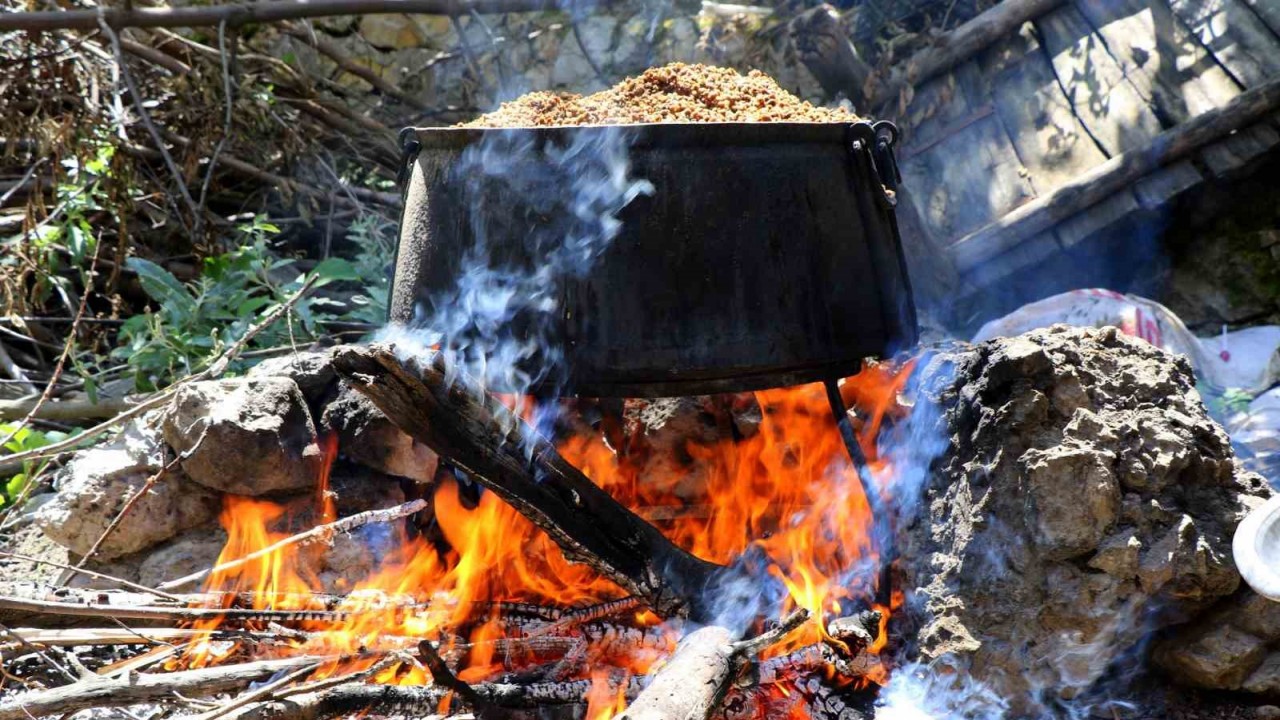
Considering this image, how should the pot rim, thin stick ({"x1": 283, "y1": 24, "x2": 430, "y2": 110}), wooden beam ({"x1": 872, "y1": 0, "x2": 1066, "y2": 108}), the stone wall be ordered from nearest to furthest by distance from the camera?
the pot rim
wooden beam ({"x1": 872, "y1": 0, "x2": 1066, "y2": 108})
thin stick ({"x1": 283, "y1": 24, "x2": 430, "y2": 110})
the stone wall

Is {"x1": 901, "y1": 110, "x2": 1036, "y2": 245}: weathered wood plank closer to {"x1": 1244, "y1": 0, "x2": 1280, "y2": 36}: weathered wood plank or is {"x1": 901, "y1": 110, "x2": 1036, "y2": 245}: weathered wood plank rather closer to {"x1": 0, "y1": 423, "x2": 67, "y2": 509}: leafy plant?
{"x1": 1244, "y1": 0, "x2": 1280, "y2": 36}: weathered wood plank

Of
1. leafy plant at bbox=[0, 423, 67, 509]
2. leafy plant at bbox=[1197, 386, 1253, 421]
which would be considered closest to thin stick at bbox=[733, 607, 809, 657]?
leafy plant at bbox=[0, 423, 67, 509]

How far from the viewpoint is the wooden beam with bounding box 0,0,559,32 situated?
420 cm

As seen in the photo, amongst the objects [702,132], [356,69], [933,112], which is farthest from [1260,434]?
[356,69]

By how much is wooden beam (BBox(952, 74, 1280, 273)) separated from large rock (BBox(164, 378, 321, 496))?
2.73m

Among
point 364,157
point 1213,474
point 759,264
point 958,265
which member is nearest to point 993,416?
point 1213,474

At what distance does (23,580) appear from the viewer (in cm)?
306

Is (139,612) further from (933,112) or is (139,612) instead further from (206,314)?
(933,112)

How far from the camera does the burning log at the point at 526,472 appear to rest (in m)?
2.18

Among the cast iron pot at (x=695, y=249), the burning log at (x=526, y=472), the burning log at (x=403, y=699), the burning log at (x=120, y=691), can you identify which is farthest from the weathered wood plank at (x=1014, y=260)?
the burning log at (x=120, y=691)

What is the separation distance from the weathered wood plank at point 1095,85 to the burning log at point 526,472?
2.97 meters

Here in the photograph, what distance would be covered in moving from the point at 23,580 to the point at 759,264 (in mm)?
2151

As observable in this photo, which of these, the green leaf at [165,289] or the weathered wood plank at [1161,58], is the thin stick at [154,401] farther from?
the weathered wood plank at [1161,58]

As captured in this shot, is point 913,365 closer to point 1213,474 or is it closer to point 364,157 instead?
point 1213,474
